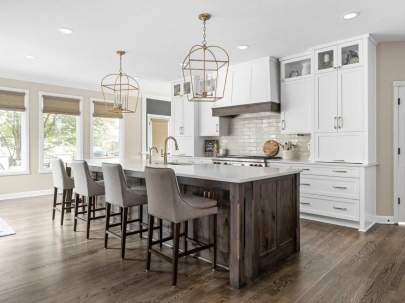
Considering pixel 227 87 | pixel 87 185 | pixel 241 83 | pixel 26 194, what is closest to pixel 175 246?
pixel 87 185

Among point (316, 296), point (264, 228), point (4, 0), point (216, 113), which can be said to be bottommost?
point (316, 296)

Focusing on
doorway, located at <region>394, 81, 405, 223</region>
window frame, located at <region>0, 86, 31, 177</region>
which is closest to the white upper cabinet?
doorway, located at <region>394, 81, 405, 223</region>

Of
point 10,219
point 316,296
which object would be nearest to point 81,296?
point 316,296

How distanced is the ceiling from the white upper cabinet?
0.27m

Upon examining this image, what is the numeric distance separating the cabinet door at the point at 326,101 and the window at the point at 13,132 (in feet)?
19.3

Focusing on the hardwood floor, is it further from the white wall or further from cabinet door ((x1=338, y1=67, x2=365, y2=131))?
the white wall

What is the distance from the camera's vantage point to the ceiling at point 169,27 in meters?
3.26

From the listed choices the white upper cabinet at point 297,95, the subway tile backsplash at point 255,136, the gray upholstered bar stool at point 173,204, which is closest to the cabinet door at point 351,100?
the white upper cabinet at point 297,95

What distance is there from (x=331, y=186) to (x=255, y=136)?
1983 mm

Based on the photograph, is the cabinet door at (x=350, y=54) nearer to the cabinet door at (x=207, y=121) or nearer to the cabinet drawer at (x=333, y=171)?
the cabinet drawer at (x=333, y=171)

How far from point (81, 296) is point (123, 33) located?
331 cm

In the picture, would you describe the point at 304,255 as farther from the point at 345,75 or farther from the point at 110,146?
the point at 110,146

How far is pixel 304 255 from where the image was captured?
3072 mm

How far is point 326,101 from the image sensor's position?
4480 millimetres
